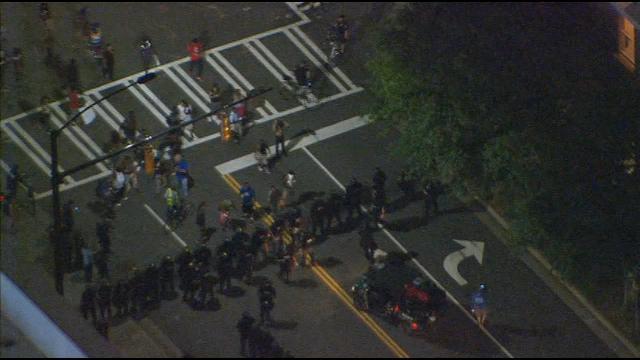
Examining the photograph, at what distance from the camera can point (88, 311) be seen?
5869 cm

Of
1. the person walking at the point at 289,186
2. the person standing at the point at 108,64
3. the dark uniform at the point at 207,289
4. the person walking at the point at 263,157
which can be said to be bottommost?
the dark uniform at the point at 207,289

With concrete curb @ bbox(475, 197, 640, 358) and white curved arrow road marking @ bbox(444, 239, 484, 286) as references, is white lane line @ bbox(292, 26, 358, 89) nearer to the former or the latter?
concrete curb @ bbox(475, 197, 640, 358)

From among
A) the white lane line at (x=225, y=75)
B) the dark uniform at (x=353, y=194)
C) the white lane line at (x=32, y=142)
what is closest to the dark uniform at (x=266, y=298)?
the dark uniform at (x=353, y=194)

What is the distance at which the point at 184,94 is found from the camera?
2751 inches

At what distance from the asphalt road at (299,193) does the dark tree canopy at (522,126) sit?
6.60 feet

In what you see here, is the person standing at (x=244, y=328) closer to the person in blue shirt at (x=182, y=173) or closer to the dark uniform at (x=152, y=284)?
the dark uniform at (x=152, y=284)

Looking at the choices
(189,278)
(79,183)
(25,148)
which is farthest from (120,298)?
(25,148)

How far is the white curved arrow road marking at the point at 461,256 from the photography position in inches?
2461

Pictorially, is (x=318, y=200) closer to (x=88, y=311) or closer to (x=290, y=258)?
(x=290, y=258)

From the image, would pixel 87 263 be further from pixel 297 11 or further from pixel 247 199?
pixel 297 11

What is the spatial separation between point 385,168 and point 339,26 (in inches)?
318

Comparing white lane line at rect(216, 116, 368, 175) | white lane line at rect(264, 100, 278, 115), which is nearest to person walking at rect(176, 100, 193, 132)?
white lane line at rect(216, 116, 368, 175)

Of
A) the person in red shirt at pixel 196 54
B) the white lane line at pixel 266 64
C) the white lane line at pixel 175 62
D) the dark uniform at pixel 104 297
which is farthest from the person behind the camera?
the white lane line at pixel 266 64

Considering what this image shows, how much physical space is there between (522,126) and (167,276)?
41.6ft
